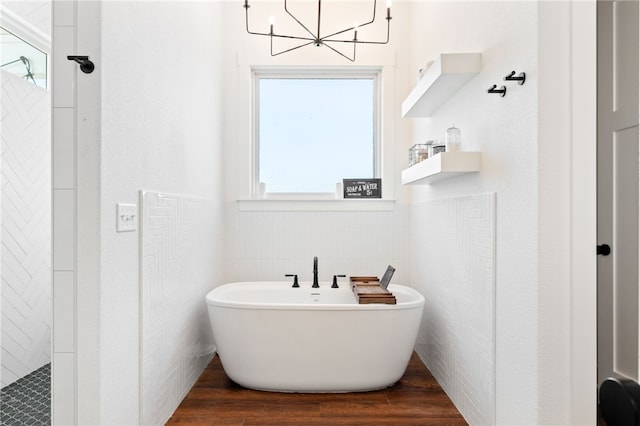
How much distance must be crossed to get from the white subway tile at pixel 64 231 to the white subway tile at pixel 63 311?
0.13ft

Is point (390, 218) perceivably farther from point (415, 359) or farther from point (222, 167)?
point (222, 167)

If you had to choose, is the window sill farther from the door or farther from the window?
the door

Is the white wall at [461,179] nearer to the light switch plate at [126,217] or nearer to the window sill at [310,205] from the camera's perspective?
the light switch plate at [126,217]

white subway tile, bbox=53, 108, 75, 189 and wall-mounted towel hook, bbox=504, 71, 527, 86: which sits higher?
wall-mounted towel hook, bbox=504, 71, 527, 86

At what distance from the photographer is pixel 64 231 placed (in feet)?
4.49

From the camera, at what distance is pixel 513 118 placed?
5.00ft

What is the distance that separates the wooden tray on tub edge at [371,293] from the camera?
2201 mm

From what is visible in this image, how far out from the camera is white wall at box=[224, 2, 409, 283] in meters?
3.10

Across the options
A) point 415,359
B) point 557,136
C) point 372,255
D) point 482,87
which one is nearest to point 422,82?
point 482,87

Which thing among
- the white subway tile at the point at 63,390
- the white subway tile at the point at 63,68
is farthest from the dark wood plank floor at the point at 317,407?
the white subway tile at the point at 63,68

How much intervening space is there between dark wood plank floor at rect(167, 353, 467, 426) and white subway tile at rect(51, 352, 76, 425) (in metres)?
0.69

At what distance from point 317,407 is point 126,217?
1.42m

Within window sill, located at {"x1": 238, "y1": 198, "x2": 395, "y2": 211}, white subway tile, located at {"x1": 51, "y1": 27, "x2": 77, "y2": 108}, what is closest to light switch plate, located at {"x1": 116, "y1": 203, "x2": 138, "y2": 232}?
white subway tile, located at {"x1": 51, "y1": 27, "x2": 77, "y2": 108}

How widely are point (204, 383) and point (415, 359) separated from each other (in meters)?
1.48
